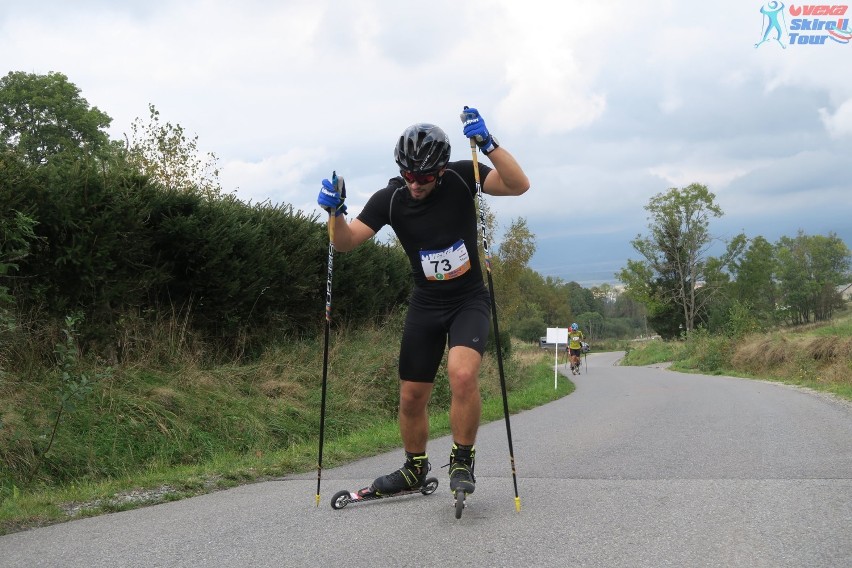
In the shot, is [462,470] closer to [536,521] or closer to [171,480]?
[536,521]

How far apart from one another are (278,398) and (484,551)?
7160mm

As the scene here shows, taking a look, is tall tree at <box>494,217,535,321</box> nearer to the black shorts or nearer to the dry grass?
the dry grass

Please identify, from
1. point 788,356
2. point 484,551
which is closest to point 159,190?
point 484,551

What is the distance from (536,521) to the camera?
4.44 meters

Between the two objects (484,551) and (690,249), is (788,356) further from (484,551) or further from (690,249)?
(690,249)

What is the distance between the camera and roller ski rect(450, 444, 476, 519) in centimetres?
452

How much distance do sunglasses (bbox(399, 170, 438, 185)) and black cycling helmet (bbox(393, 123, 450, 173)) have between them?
4cm

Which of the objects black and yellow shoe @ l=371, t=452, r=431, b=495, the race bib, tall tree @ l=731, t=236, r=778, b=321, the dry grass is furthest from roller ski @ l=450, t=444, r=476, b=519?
tall tree @ l=731, t=236, r=778, b=321

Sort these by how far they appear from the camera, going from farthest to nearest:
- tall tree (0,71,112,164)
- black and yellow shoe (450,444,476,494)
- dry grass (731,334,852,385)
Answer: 1. tall tree (0,71,112,164)
2. dry grass (731,334,852,385)
3. black and yellow shoe (450,444,476,494)

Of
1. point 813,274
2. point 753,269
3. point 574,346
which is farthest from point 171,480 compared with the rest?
point 813,274

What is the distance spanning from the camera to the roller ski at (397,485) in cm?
501

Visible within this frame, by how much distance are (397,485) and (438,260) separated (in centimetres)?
155

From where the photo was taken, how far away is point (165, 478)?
250 inches

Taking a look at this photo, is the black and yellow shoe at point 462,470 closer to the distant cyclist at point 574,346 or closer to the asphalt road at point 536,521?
the asphalt road at point 536,521
